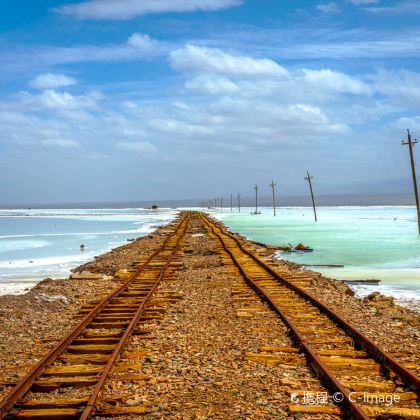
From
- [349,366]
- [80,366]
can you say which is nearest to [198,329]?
[80,366]

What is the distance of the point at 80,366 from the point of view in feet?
22.9

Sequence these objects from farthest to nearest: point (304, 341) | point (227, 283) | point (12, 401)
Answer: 1. point (227, 283)
2. point (304, 341)
3. point (12, 401)

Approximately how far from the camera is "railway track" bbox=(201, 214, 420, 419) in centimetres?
545

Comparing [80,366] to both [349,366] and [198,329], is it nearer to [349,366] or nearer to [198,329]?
[198,329]

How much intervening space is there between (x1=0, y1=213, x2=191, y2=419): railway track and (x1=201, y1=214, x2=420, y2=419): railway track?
245 cm

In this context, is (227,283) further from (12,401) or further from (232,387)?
(12,401)

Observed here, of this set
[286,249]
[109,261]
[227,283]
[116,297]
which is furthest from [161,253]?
[116,297]

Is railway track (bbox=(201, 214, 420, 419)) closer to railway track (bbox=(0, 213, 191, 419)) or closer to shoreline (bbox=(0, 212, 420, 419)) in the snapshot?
shoreline (bbox=(0, 212, 420, 419))

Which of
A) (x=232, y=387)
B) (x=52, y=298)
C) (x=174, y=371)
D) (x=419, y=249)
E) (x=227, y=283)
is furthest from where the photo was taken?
(x=419, y=249)

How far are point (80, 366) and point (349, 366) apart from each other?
3.78 meters

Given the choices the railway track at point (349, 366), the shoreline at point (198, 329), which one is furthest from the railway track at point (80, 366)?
the railway track at point (349, 366)

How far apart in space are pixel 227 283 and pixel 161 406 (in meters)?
9.33

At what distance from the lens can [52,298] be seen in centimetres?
1264

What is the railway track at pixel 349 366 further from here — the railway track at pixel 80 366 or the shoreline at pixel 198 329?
the railway track at pixel 80 366
